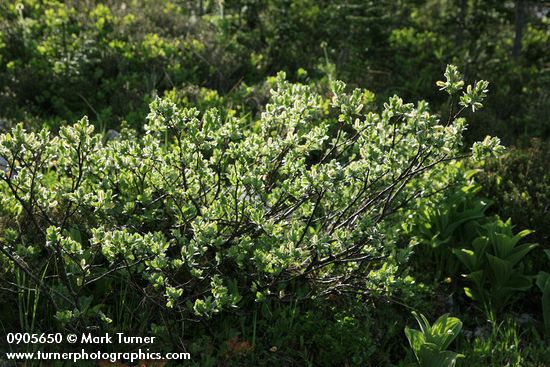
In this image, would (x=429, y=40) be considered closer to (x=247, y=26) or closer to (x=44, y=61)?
(x=247, y=26)

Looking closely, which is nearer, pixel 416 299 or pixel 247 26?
pixel 416 299

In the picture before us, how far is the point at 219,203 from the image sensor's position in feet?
11.4

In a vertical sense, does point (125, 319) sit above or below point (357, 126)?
below

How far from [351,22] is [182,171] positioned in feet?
15.6

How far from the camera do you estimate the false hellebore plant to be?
3.20 m

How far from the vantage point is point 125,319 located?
3.51 m

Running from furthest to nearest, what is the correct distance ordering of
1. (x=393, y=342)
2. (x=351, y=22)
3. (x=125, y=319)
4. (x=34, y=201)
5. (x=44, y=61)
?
(x=351, y=22) → (x=44, y=61) → (x=393, y=342) → (x=125, y=319) → (x=34, y=201)

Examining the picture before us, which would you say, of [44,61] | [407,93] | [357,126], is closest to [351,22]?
[407,93]

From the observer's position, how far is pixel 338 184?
360cm

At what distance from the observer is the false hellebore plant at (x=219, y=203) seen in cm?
320

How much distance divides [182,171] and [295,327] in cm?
111

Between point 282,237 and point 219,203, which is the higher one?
point 219,203

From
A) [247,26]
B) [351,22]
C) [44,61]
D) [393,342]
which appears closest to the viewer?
[393,342]

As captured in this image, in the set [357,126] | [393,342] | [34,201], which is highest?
[357,126]
